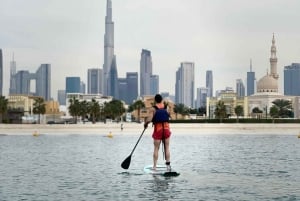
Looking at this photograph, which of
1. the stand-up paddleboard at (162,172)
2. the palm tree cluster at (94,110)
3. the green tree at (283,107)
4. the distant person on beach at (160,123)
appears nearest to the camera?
the distant person on beach at (160,123)

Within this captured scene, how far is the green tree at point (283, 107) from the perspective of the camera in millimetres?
188750

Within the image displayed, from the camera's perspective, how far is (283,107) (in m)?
194

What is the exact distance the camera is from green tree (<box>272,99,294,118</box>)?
189 m

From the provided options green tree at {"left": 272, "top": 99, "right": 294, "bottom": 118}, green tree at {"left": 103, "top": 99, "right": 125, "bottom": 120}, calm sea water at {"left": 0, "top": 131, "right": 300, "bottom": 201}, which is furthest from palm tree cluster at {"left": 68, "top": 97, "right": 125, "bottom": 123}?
calm sea water at {"left": 0, "top": 131, "right": 300, "bottom": 201}

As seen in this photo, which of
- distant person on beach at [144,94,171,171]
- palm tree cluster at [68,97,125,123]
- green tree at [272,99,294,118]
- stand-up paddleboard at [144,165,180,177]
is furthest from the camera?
green tree at [272,99,294,118]

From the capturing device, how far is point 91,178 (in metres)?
20.8

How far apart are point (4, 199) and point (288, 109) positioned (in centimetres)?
18753

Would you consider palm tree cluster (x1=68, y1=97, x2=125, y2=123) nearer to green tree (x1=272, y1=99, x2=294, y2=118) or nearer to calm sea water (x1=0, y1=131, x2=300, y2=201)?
green tree (x1=272, y1=99, x2=294, y2=118)

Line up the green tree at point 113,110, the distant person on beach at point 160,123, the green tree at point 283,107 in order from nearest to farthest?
the distant person on beach at point 160,123, the green tree at point 113,110, the green tree at point 283,107

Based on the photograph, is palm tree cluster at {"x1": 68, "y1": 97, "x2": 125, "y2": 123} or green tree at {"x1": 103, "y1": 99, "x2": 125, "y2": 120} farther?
green tree at {"x1": 103, "y1": 99, "x2": 125, "y2": 120}

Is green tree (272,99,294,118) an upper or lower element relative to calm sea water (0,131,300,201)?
upper

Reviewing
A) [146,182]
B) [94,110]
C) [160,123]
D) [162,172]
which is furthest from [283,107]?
[146,182]

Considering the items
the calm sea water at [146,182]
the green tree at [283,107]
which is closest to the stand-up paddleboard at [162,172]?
the calm sea water at [146,182]

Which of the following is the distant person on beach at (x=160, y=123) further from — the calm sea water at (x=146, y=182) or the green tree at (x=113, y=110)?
the green tree at (x=113, y=110)
